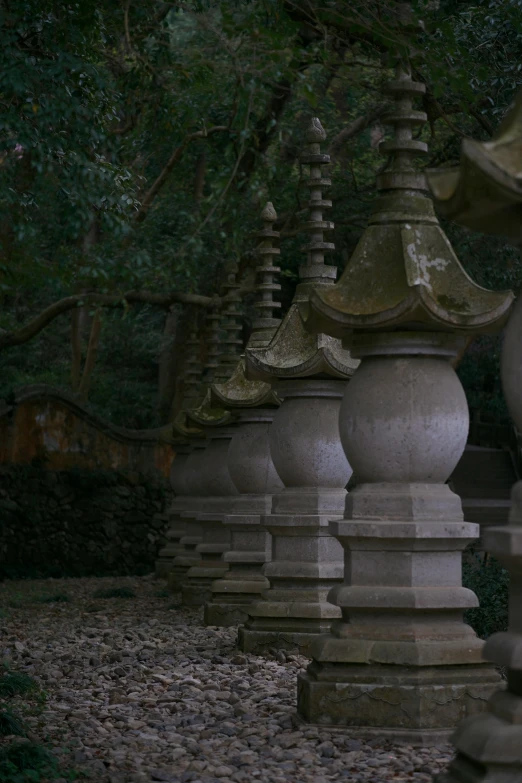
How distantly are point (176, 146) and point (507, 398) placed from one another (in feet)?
34.5

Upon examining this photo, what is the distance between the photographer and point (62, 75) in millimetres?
7918

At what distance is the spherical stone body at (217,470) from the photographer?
39.8 feet

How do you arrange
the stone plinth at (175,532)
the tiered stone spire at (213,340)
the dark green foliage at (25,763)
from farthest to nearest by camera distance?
1. the stone plinth at (175,532)
2. the tiered stone spire at (213,340)
3. the dark green foliage at (25,763)

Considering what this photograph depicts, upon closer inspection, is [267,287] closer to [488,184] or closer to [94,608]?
[94,608]

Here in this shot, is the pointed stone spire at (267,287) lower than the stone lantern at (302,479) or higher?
higher

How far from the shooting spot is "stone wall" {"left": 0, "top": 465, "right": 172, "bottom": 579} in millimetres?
18422

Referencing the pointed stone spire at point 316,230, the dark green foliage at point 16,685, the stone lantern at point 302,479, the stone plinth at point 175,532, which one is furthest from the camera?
the stone plinth at point 175,532

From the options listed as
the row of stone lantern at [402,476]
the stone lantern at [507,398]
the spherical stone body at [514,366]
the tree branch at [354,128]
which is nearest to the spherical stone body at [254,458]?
the row of stone lantern at [402,476]

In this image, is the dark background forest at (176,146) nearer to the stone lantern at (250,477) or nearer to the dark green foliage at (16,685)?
the stone lantern at (250,477)

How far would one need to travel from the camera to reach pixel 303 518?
25.9 ft

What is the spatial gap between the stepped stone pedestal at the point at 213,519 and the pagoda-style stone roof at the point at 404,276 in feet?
20.8

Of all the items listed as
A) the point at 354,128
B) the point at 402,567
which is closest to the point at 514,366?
the point at 402,567

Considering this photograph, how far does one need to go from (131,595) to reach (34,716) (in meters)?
8.25

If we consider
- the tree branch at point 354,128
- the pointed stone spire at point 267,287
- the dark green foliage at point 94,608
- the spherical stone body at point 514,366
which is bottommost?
the dark green foliage at point 94,608
